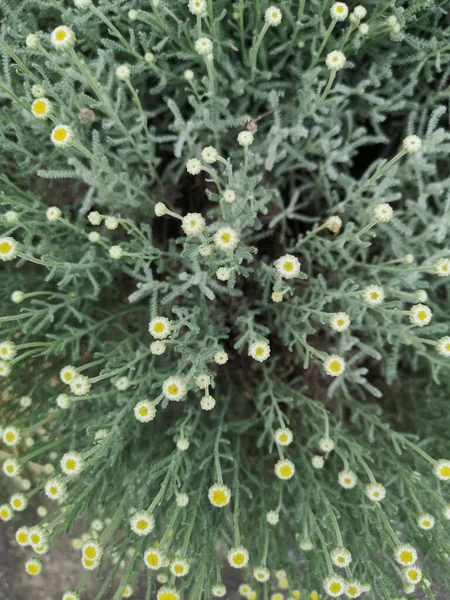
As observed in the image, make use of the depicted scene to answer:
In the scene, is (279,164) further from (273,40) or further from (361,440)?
(361,440)

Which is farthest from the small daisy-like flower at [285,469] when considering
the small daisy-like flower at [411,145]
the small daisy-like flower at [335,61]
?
the small daisy-like flower at [335,61]

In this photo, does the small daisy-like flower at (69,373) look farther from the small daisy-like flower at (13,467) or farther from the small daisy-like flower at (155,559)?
the small daisy-like flower at (155,559)

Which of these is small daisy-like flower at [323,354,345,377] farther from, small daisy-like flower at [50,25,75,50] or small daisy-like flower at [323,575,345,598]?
small daisy-like flower at [50,25,75,50]

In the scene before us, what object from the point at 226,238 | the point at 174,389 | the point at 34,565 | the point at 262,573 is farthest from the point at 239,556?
the point at 226,238

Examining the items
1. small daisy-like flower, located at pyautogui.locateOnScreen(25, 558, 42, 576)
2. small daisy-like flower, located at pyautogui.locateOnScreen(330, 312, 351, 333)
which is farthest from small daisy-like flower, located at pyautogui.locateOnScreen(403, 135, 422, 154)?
small daisy-like flower, located at pyautogui.locateOnScreen(25, 558, 42, 576)

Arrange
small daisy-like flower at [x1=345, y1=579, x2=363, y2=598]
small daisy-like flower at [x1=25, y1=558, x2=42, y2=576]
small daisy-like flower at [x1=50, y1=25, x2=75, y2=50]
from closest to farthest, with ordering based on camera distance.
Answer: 1. small daisy-like flower at [x1=50, y1=25, x2=75, y2=50]
2. small daisy-like flower at [x1=345, y1=579, x2=363, y2=598]
3. small daisy-like flower at [x1=25, y1=558, x2=42, y2=576]

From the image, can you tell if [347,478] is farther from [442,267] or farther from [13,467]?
[13,467]
